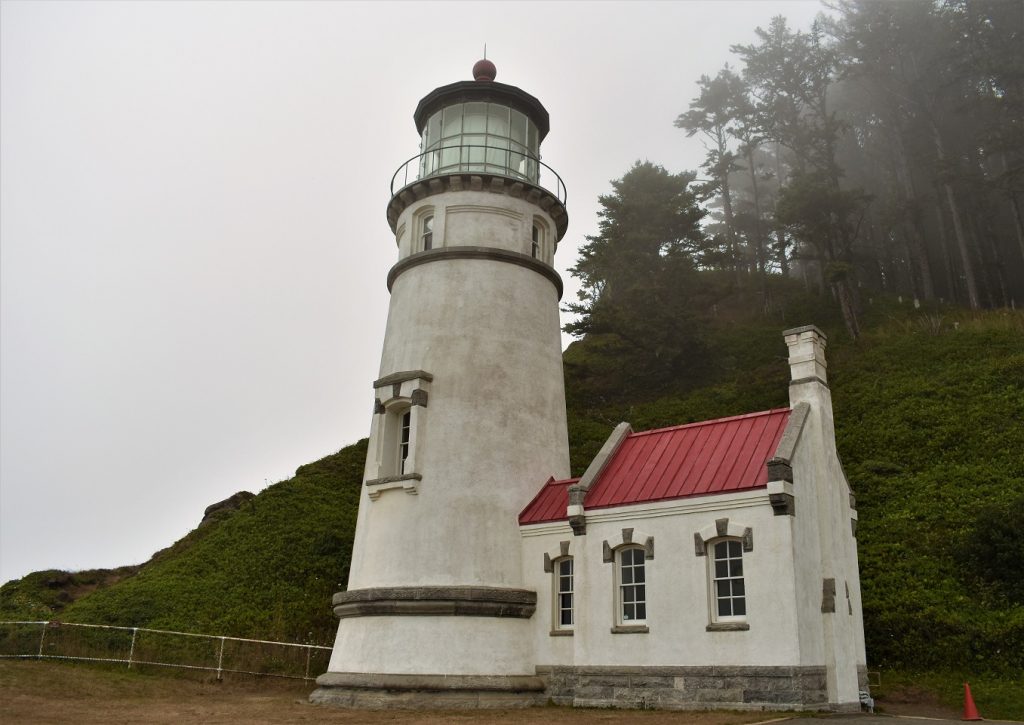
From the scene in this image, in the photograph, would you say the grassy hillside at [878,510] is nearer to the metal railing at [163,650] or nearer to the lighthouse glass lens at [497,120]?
the metal railing at [163,650]

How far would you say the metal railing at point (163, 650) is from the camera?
63.2 ft

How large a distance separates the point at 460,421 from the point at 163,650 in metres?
10.9

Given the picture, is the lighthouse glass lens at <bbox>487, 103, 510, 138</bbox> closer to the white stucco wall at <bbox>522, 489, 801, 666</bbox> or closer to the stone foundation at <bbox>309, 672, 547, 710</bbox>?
the white stucco wall at <bbox>522, 489, 801, 666</bbox>

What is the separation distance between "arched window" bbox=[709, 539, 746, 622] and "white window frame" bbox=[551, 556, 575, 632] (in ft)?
10.1

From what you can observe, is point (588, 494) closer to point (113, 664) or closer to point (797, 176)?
point (113, 664)

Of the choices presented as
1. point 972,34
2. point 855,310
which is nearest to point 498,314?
point 855,310

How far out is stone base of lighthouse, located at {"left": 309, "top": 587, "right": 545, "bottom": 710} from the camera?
15617 millimetres

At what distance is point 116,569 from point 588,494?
80.7ft

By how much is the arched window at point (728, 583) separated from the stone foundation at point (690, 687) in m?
0.97

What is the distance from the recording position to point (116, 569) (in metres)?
32.7

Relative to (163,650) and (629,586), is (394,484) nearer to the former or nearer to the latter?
(629,586)

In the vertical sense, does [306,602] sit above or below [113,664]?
above

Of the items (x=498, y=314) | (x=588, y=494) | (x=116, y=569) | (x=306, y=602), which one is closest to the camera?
(x=588, y=494)

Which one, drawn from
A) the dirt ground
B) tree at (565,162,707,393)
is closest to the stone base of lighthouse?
the dirt ground
